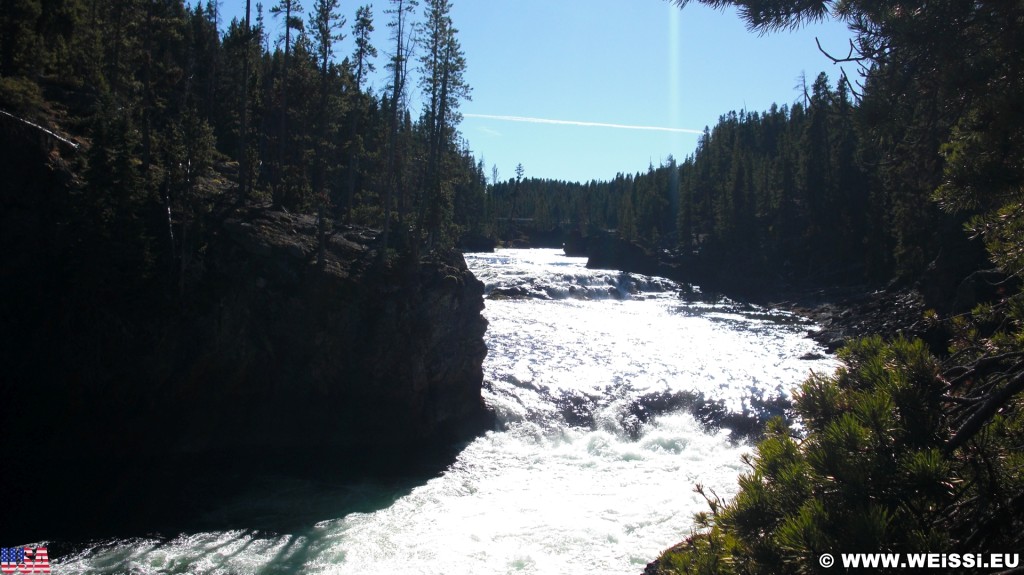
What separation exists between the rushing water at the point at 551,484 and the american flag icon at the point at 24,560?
0.33 metres

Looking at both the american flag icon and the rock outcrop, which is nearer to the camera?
the american flag icon

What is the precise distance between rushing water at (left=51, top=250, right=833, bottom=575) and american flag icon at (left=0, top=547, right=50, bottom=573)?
0.33 meters

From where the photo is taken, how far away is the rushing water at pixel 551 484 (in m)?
11.1

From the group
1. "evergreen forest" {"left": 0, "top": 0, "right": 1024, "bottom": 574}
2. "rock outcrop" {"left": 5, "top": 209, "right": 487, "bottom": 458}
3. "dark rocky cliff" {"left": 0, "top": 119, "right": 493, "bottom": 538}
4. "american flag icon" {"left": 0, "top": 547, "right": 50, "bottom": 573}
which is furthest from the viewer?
"rock outcrop" {"left": 5, "top": 209, "right": 487, "bottom": 458}

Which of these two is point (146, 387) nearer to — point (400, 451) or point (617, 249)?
point (400, 451)

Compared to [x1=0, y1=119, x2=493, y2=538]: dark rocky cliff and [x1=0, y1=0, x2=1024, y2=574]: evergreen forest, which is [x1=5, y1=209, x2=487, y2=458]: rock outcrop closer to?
[x1=0, y1=119, x2=493, y2=538]: dark rocky cliff

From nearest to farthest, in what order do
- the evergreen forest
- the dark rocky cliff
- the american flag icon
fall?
the evergreen forest → the american flag icon → the dark rocky cliff

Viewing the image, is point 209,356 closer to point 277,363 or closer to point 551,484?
point 277,363

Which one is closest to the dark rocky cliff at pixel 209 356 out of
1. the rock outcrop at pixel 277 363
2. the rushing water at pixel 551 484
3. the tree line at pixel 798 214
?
the rock outcrop at pixel 277 363

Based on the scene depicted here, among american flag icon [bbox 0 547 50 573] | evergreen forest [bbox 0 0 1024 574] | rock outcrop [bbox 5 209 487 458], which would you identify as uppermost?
evergreen forest [bbox 0 0 1024 574]

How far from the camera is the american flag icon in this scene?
10195 mm

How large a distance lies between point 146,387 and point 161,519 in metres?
3.91

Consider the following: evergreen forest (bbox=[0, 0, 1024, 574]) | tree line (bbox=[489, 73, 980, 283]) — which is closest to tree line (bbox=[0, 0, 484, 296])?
evergreen forest (bbox=[0, 0, 1024, 574])

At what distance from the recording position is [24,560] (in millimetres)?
10367
